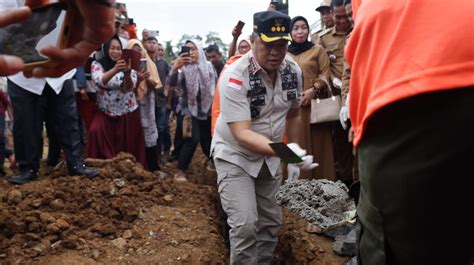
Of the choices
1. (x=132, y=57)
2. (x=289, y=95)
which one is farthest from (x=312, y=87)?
(x=132, y=57)

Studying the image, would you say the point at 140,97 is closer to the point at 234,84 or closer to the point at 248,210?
the point at 234,84

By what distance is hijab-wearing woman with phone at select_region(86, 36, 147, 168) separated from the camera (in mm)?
4879

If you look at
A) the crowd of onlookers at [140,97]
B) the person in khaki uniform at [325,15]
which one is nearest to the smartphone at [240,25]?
the crowd of onlookers at [140,97]

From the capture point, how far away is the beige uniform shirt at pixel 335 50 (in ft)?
16.7

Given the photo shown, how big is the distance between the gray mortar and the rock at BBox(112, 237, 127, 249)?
1662 mm

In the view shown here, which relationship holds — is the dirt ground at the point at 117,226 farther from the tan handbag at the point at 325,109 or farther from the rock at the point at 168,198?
the tan handbag at the point at 325,109

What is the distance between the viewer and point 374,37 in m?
1.33

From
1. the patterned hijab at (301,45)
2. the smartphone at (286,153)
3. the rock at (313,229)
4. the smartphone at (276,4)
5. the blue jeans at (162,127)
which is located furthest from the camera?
the blue jeans at (162,127)

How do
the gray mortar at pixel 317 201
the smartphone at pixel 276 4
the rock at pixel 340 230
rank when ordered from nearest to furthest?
the rock at pixel 340 230 → the gray mortar at pixel 317 201 → the smartphone at pixel 276 4

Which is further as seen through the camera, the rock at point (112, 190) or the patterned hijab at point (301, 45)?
the patterned hijab at point (301, 45)

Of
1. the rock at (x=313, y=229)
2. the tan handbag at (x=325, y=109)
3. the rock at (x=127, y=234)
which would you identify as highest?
the tan handbag at (x=325, y=109)

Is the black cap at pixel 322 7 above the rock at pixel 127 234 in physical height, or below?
above

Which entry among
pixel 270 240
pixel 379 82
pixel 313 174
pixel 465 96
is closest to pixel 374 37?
pixel 379 82

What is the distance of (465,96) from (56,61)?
1.12 metres
